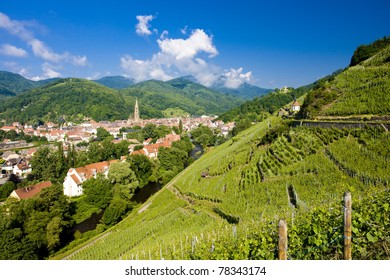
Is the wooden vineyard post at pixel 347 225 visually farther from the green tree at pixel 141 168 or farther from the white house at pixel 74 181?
the white house at pixel 74 181

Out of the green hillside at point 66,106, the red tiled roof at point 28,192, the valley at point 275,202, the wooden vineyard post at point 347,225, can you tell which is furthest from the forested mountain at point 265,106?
the wooden vineyard post at point 347,225

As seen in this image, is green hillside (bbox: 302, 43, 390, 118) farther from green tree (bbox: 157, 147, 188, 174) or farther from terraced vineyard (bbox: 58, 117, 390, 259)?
green tree (bbox: 157, 147, 188, 174)

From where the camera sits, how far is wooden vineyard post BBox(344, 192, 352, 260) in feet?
16.5

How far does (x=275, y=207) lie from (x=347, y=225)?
10.7m

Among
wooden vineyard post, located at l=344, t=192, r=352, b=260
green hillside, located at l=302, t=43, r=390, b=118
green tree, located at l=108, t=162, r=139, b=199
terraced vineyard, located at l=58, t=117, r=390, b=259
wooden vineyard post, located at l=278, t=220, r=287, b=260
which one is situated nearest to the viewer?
wooden vineyard post, located at l=278, t=220, r=287, b=260

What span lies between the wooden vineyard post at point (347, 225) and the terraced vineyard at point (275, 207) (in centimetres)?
38

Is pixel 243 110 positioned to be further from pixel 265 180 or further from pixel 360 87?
pixel 265 180

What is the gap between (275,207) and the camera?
15.4 m

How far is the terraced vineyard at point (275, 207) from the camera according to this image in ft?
21.0

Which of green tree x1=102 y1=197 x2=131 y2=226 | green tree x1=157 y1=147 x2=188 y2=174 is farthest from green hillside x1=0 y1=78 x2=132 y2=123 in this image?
green tree x1=102 y1=197 x2=131 y2=226

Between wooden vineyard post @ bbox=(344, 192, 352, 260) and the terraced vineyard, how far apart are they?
1.26 ft

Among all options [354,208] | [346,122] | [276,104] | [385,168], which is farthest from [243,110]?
[354,208]
